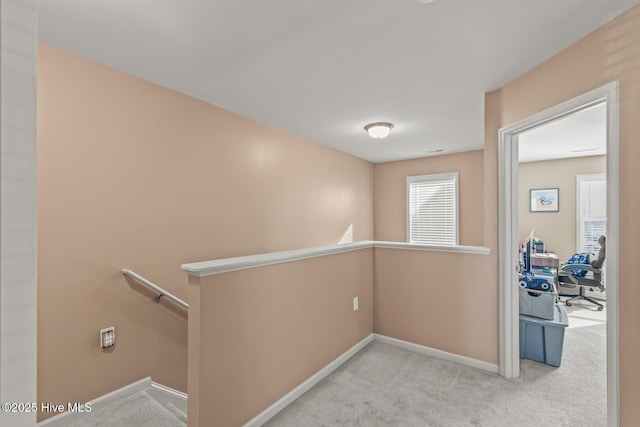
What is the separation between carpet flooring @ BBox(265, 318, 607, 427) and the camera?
204 centimetres

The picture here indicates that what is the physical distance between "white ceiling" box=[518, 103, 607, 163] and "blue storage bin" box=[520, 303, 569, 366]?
183 cm

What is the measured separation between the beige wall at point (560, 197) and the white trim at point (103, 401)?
6606 millimetres

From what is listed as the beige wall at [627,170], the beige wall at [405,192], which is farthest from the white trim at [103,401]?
the beige wall at [405,192]

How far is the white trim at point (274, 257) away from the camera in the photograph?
166cm

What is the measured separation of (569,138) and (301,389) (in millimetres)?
4782

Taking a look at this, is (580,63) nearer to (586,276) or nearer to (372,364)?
(372,364)

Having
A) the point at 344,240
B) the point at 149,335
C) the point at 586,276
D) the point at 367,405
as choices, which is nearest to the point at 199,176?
the point at 149,335

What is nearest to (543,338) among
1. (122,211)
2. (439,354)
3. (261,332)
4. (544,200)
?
(439,354)

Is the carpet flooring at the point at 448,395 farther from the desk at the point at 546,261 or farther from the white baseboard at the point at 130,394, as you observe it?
the desk at the point at 546,261

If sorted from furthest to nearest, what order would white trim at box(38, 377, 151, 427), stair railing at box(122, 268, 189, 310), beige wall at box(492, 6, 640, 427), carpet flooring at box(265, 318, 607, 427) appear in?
stair railing at box(122, 268, 189, 310) → carpet flooring at box(265, 318, 607, 427) → white trim at box(38, 377, 151, 427) → beige wall at box(492, 6, 640, 427)

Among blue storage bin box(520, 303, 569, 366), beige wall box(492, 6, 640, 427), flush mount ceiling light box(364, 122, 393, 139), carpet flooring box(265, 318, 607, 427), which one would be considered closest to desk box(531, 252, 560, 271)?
carpet flooring box(265, 318, 607, 427)

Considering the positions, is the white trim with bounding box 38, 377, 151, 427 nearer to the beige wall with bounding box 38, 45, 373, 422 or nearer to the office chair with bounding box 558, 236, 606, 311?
the beige wall with bounding box 38, 45, 373, 422

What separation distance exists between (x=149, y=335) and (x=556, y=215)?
22.1 ft

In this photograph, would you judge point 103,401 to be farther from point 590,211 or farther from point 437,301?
point 590,211
